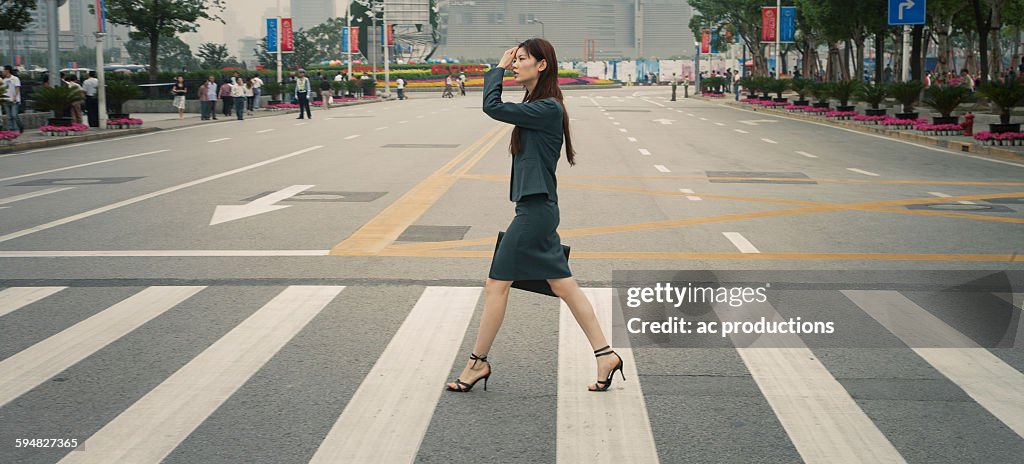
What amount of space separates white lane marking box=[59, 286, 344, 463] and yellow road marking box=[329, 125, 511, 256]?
8.83 feet

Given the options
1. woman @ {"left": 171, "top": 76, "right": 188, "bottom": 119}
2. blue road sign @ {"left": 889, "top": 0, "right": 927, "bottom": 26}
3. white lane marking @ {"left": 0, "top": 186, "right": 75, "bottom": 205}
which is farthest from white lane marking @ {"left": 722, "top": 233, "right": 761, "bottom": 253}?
woman @ {"left": 171, "top": 76, "right": 188, "bottom": 119}

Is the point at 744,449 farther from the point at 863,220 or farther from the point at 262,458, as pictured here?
the point at 863,220

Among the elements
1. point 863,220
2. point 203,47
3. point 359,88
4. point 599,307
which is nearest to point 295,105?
point 359,88

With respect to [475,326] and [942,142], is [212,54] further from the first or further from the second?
[475,326]

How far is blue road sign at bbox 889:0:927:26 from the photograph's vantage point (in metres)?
36.5

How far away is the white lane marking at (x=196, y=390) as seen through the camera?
531cm

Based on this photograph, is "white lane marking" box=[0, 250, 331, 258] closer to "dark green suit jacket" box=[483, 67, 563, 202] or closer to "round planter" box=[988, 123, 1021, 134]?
"dark green suit jacket" box=[483, 67, 563, 202]

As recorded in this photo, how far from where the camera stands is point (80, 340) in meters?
7.55

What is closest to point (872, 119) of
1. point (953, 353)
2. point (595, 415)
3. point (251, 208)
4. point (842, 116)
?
point (842, 116)

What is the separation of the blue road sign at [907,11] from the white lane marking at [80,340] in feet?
104

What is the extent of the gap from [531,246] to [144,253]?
244 inches

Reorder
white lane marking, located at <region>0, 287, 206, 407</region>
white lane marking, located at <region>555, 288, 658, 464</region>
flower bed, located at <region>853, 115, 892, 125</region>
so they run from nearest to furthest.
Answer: white lane marking, located at <region>555, 288, 658, 464</region> < white lane marking, located at <region>0, 287, 206, 407</region> < flower bed, located at <region>853, 115, 892, 125</region>

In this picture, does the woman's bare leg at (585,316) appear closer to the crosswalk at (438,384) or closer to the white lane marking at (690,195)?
the crosswalk at (438,384)

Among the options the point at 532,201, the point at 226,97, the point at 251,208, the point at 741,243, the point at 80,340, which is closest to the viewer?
the point at 532,201
